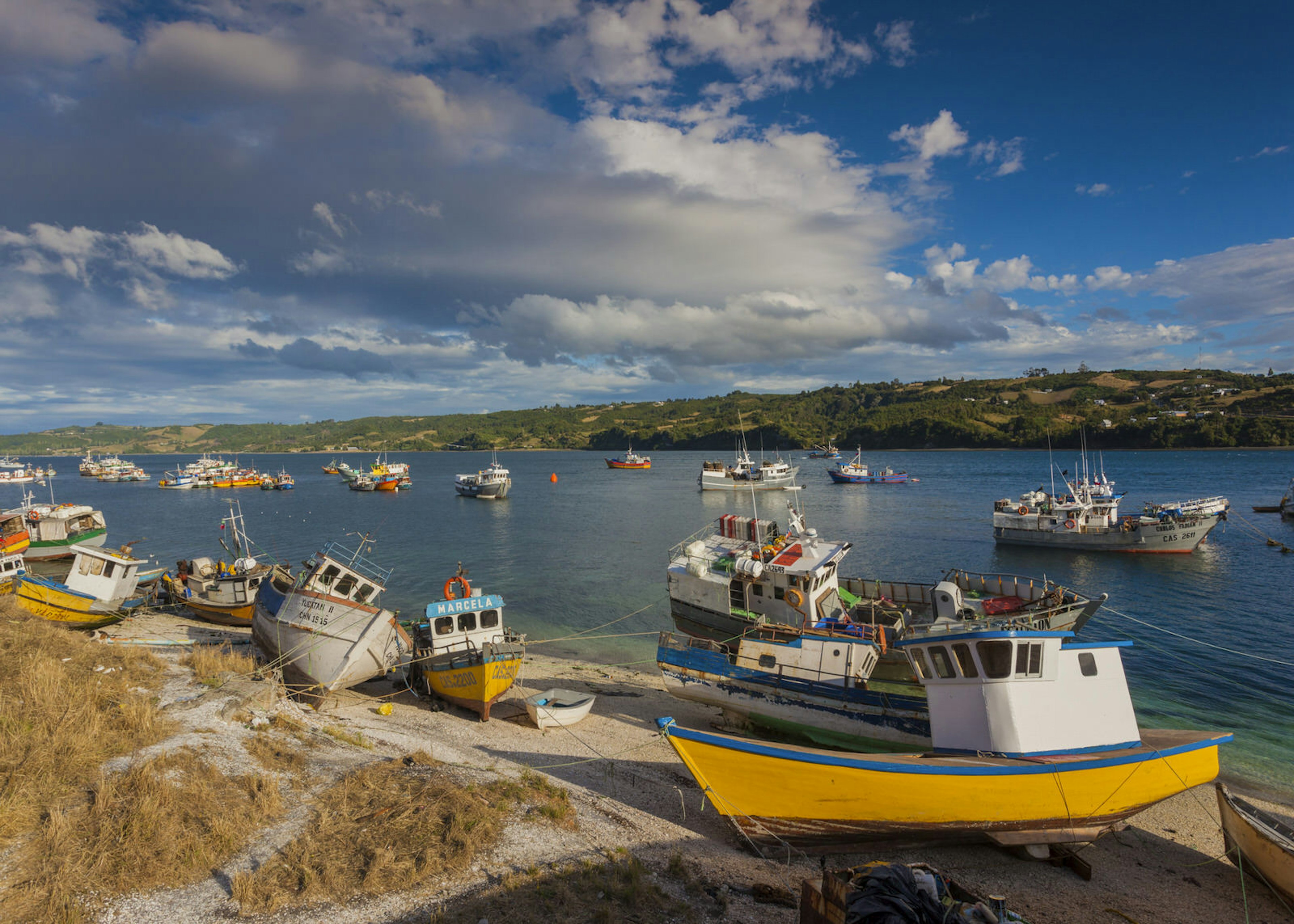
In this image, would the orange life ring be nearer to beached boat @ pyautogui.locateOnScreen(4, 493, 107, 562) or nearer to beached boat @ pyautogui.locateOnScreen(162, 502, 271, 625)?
beached boat @ pyautogui.locateOnScreen(162, 502, 271, 625)

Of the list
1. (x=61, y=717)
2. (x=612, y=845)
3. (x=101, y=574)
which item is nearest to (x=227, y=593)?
(x=101, y=574)

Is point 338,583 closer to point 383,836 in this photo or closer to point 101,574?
point 383,836

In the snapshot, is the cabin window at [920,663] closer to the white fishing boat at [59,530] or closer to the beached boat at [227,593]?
the beached boat at [227,593]

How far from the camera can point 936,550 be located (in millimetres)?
45094

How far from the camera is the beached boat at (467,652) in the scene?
17.3 meters

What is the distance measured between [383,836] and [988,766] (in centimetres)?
994

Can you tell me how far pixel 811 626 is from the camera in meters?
18.9

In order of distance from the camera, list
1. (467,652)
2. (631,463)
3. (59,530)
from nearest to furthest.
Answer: (467,652), (59,530), (631,463)

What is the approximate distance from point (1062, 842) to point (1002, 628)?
3.85 m

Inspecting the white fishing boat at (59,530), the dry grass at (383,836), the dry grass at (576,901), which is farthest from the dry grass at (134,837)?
the white fishing boat at (59,530)

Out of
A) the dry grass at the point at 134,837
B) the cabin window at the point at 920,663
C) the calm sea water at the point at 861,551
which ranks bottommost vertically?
the calm sea water at the point at 861,551

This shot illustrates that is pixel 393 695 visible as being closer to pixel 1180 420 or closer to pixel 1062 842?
pixel 1062 842

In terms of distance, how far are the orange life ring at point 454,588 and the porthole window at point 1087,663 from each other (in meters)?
16.4

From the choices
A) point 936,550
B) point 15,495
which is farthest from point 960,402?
point 15,495
